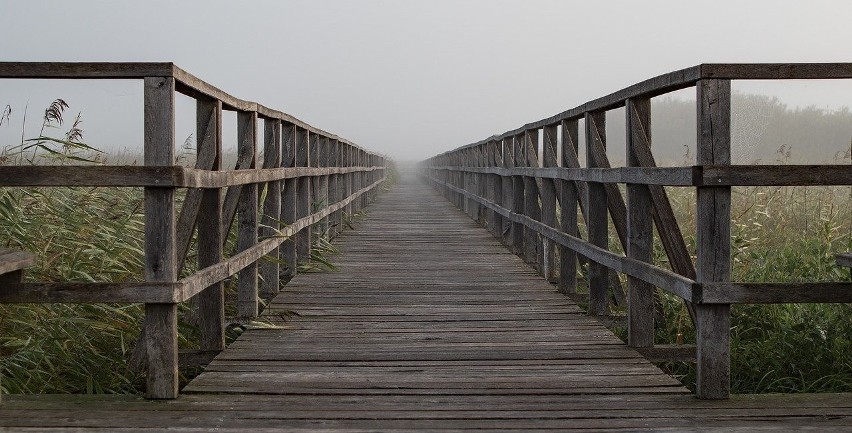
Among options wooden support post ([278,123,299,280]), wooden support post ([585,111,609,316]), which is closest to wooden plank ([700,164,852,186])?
wooden support post ([585,111,609,316])

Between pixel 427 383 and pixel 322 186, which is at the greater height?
pixel 322 186

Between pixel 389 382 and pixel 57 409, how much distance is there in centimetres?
137

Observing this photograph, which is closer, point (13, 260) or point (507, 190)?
point (13, 260)

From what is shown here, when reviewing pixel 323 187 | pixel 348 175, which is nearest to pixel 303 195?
pixel 323 187

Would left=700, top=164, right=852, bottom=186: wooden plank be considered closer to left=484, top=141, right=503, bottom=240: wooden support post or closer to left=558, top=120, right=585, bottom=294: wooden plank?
left=558, top=120, right=585, bottom=294: wooden plank

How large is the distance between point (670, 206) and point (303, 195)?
4.46 metres

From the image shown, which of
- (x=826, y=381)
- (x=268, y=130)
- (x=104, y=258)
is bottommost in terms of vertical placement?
(x=826, y=381)

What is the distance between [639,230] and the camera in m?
4.81

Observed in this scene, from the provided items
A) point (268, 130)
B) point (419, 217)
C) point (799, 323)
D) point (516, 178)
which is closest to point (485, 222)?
point (419, 217)

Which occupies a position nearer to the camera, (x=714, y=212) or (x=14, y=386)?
(x=714, y=212)

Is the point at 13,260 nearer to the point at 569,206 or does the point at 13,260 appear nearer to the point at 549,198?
the point at 569,206

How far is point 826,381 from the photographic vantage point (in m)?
5.06

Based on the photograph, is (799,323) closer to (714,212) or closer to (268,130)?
(714,212)

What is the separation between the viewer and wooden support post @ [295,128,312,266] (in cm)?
816
